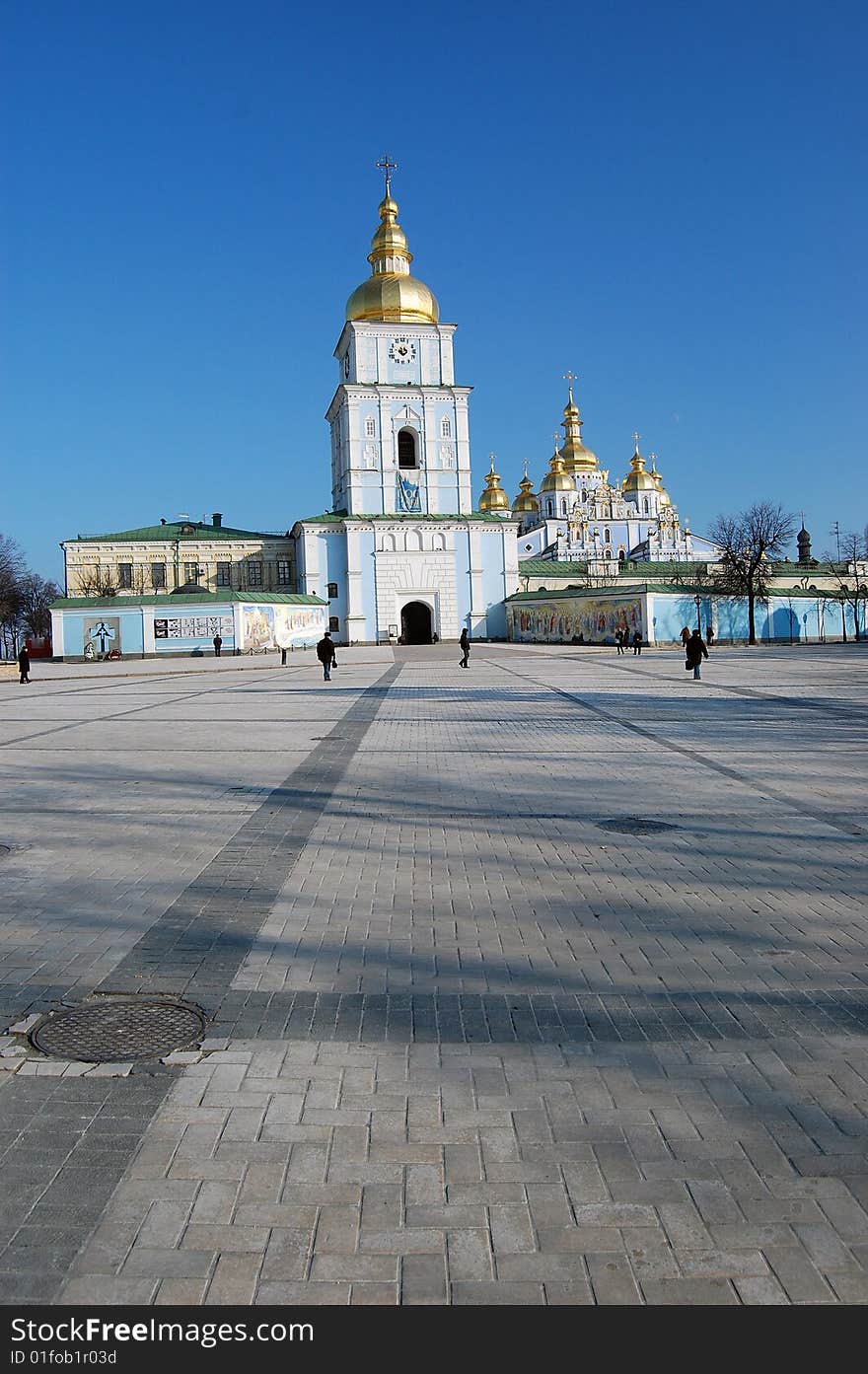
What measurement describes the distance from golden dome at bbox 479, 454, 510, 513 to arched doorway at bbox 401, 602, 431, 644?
3226cm

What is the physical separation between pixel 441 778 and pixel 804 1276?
8433mm

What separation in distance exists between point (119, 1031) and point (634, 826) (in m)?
5.08

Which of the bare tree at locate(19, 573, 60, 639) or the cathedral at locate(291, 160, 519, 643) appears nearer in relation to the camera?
the cathedral at locate(291, 160, 519, 643)

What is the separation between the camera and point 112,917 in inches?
238

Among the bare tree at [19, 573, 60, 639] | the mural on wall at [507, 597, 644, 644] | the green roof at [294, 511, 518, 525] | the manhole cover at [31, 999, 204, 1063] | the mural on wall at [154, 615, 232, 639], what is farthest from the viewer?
the bare tree at [19, 573, 60, 639]

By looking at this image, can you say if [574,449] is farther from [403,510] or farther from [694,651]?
[694,651]

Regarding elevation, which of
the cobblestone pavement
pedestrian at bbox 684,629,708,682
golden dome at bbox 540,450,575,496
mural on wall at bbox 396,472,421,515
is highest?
golden dome at bbox 540,450,575,496

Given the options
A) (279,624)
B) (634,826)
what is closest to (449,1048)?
(634,826)

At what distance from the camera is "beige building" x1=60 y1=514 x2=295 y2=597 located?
6919 cm

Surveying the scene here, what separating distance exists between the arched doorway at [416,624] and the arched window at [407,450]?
32.0 feet

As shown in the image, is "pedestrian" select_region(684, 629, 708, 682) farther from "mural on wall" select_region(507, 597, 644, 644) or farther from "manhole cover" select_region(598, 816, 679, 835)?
"mural on wall" select_region(507, 597, 644, 644)

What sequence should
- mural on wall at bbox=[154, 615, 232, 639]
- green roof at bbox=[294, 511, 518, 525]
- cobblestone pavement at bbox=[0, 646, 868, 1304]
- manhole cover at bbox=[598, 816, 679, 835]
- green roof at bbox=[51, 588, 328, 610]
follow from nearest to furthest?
cobblestone pavement at bbox=[0, 646, 868, 1304] → manhole cover at bbox=[598, 816, 679, 835] → mural on wall at bbox=[154, 615, 232, 639] → green roof at bbox=[51, 588, 328, 610] → green roof at bbox=[294, 511, 518, 525]

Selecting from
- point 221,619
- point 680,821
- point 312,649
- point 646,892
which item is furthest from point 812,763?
point 312,649

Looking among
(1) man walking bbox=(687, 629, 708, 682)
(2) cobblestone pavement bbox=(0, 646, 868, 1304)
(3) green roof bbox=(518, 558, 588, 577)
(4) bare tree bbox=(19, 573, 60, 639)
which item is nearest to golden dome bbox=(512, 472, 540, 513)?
(3) green roof bbox=(518, 558, 588, 577)
